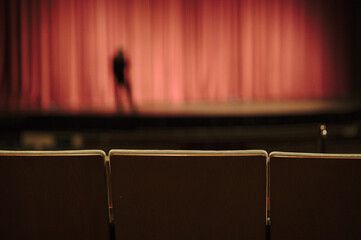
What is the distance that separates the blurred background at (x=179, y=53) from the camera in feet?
20.3

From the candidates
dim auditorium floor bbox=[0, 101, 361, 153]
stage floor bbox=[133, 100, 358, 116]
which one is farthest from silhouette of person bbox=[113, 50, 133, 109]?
dim auditorium floor bbox=[0, 101, 361, 153]
